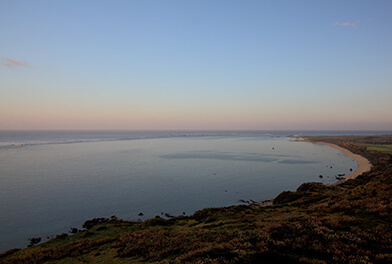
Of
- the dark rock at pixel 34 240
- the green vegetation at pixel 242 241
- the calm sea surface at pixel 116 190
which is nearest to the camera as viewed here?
the green vegetation at pixel 242 241

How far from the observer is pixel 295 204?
2930cm

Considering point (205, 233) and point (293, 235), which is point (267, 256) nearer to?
point (293, 235)

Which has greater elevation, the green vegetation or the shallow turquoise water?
the green vegetation

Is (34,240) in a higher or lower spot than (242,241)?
lower

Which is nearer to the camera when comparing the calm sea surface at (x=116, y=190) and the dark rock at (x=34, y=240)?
→ the dark rock at (x=34, y=240)

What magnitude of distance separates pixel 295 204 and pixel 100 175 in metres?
46.6

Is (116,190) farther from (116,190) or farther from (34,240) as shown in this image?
(34,240)

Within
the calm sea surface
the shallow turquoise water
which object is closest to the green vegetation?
the shallow turquoise water

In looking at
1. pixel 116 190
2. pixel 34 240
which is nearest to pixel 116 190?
pixel 116 190

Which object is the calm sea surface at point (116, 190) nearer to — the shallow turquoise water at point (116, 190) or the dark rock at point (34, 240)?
the shallow turquoise water at point (116, 190)

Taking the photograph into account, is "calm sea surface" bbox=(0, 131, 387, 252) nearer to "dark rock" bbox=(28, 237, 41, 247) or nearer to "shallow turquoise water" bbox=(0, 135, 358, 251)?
"shallow turquoise water" bbox=(0, 135, 358, 251)

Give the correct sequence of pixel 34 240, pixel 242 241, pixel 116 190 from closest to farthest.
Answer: pixel 242 241 < pixel 34 240 < pixel 116 190

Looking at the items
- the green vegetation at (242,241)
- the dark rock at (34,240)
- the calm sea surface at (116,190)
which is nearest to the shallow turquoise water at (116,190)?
the calm sea surface at (116,190)

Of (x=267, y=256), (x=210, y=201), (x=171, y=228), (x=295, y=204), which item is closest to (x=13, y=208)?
(x=171, y=228)
